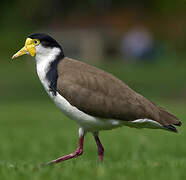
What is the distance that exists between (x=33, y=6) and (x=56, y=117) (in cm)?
4515

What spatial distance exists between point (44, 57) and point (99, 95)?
3.24 ft

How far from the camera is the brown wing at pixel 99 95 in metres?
8.00

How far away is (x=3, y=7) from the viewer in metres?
70.4

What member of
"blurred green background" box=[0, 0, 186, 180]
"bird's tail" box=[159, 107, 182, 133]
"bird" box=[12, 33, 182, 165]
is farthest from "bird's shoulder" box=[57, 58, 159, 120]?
"blurred green background" box=[0, 0, 186, 180]

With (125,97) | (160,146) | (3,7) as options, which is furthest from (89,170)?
(3,7)

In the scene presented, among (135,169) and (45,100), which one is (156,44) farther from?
(135,169)

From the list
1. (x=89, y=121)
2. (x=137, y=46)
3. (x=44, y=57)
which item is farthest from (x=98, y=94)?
(x=137, y=46)

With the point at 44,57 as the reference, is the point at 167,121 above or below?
below

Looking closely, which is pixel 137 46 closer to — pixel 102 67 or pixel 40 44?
pixel 102 67

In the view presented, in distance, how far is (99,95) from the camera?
811 centimetres

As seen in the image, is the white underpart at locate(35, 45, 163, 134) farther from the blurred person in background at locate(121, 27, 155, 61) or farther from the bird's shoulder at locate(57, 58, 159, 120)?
the blurred person in background at locate(121, 27, 155, 61)

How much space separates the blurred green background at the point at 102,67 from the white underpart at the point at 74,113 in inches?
20.5

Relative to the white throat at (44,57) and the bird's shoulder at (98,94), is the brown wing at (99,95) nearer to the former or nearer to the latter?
the bird's shoulder at (98,94)

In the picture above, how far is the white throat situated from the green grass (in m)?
1.31
